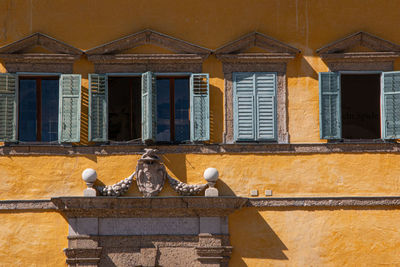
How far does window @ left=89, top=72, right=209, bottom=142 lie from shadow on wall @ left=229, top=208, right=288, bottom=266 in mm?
1752

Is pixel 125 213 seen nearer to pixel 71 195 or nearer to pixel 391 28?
pixel 71 195

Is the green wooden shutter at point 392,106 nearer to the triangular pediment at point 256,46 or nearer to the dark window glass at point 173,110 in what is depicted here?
the triangular pediment at point 256,46

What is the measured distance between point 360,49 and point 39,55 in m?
6.16

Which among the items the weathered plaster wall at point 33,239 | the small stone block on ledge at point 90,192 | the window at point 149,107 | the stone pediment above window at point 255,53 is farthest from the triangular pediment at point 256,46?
the weathered plaster wall at point 33,239

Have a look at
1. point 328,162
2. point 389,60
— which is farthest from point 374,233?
point 389,60

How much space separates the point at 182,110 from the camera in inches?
652

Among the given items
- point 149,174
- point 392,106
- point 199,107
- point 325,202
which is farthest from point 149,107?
point 392,106

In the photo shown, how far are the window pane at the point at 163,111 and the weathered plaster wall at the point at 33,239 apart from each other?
2486 millimetres

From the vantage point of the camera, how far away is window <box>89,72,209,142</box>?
16188mm

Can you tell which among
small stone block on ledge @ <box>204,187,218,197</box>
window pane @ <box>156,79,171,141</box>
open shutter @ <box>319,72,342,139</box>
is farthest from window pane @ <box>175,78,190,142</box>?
open shutter @ <box>319,72,342,139</box>

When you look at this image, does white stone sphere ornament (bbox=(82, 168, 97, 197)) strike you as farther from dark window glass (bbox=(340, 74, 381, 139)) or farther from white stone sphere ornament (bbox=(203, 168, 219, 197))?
dark window glass (bbox=(340, 74, 381, 139))

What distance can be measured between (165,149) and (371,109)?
162 inches

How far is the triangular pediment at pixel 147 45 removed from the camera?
1636cm

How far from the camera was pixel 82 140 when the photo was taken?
16281mm
